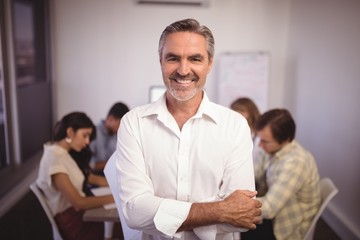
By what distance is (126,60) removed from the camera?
15.7ft

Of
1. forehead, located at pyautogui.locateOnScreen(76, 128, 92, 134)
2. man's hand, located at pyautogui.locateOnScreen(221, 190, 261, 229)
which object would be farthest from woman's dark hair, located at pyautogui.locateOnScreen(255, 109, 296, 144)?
forehead, located at pyautogui.locateOnScreen(76, 128, 92, 134)

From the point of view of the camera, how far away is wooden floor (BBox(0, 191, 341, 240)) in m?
2.94

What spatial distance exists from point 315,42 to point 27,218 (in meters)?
3.59

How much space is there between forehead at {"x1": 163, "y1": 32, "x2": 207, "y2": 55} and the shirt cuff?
0.54 metres

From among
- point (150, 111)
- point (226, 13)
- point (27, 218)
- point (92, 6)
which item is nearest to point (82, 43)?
point (92, 6)

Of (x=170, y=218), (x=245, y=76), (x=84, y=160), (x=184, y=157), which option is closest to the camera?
(x=170, y=218)

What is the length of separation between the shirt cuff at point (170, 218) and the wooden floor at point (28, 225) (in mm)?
2165

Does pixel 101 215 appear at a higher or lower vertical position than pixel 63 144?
lower

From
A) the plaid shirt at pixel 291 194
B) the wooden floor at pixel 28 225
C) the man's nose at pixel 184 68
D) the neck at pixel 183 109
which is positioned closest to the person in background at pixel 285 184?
the plaid shirt at pixel 291 194

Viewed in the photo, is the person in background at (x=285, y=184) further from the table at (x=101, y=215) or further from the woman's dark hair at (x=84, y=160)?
the woman's dark hair at (x=84, y=160)

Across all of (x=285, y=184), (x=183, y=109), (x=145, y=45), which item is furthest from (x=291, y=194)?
(x=145, y=45)

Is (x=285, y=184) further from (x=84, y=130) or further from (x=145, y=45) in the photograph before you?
(x=145, y=45)

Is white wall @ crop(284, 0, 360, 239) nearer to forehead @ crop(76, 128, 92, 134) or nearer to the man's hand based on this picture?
the man's hand

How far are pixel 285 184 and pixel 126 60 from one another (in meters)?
3.45
